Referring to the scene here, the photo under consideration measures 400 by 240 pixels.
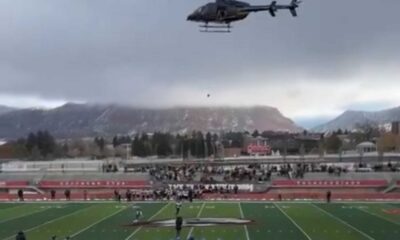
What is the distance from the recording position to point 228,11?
3497 cm

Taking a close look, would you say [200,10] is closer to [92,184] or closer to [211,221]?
[211,221]

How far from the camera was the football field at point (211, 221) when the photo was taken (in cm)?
3675

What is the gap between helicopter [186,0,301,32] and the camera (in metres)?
34.9

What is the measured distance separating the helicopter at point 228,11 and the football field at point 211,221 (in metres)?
10.4

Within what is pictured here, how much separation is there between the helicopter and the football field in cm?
1043

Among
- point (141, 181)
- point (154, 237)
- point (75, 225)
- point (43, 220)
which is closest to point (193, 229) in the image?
point (154, 237)

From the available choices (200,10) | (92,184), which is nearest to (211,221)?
(200,10)

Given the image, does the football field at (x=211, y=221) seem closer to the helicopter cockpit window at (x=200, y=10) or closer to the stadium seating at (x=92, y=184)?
the helicopter cockpit window at (x=200, y=10)

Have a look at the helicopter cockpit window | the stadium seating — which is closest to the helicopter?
the helicopter cockpit window

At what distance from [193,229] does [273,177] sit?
143 ft

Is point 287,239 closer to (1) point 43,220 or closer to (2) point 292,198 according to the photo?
(1) point 43,220

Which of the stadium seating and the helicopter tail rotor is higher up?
the helicopter tail rotor

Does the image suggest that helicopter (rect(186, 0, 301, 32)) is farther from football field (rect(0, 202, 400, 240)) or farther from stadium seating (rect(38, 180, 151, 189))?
stadium seating (rect(38, 180, 151, 189))

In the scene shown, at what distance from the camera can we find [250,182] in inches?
2992
